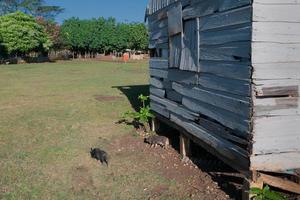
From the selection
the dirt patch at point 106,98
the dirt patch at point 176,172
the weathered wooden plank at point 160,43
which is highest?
the weathered wooden plank at point 160,43

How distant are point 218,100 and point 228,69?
0.62 meters

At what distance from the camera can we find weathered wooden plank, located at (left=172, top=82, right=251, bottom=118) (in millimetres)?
5918

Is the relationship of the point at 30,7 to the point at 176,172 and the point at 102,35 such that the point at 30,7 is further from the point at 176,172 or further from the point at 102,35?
the point at 176,172

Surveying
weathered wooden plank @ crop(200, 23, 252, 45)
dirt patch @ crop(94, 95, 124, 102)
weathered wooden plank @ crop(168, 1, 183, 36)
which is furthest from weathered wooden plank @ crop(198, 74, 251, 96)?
dirt patch @ crop(94, 95, 124, 102)

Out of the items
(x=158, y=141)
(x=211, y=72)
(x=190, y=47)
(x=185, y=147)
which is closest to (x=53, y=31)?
(x=158, y=141)

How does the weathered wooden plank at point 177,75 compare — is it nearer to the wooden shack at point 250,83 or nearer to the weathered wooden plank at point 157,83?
the weathered wooden plank at point 157,83

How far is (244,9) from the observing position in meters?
5.73

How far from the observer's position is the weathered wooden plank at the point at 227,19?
18.7 feet

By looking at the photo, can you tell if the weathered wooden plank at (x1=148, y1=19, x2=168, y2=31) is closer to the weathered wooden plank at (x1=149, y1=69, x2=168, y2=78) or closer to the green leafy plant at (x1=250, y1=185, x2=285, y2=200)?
the weathered wooden plank at (x1=149, y1=69, x2=168, y2=78)

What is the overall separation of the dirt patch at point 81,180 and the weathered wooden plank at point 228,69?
2.75m

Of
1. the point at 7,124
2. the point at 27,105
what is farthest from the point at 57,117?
the point at 27,105

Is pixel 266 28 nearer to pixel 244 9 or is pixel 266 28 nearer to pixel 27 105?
pixel 244 9

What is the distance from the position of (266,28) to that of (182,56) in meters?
2.88

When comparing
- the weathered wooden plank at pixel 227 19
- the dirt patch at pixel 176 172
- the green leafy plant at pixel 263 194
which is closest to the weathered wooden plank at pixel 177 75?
the weathered wooden plank at pixel 227 19
